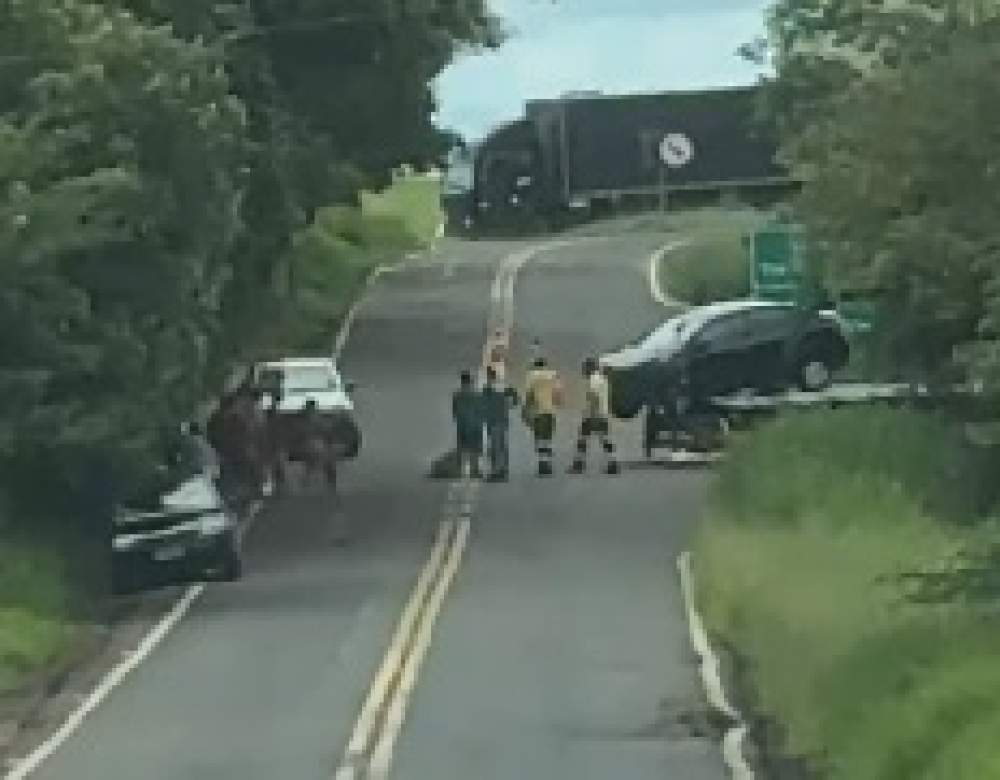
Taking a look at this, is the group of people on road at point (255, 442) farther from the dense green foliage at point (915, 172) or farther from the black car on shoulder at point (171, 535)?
the dense green foliage at point (915, 172)

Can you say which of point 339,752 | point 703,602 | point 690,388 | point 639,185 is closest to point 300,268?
point 639,185

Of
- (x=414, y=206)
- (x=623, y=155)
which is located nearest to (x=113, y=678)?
(x=623, y=155)

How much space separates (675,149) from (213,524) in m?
44.7

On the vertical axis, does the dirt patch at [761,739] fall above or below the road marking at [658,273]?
above

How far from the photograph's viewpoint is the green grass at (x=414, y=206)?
94812 millimetres

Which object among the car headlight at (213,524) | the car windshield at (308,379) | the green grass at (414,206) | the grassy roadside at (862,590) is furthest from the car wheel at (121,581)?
the green grass at (414,206)

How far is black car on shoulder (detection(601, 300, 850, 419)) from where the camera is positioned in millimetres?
47656

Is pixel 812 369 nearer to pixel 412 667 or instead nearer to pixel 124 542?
pixel 124 542

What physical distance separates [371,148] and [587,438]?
36.2 feet

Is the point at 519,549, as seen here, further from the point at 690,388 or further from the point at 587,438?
the point at 690,388

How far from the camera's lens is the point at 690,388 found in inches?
1864

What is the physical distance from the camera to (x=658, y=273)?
73.2 metres

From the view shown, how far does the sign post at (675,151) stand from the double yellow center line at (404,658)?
37.0 m

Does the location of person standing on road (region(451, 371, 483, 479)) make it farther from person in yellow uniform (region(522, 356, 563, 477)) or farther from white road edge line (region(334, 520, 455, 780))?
white road edge line (region(334, 520, 455, 780))
